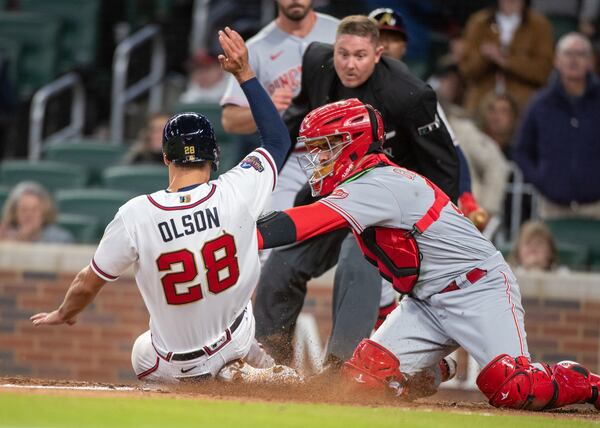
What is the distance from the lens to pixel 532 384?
6.04 metres

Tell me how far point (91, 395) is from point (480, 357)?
1.82 m

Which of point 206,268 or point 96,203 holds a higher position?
point 206,268

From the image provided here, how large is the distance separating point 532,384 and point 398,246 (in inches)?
34.5

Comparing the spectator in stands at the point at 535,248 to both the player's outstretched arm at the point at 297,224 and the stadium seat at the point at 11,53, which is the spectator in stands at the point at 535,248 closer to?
the player's outstretched arm at the point at 297,224

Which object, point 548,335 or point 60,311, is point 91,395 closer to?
point 60,311

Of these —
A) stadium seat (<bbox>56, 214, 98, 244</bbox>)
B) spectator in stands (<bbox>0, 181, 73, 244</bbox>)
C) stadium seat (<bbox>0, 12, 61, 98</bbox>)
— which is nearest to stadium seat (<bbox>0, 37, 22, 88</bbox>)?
stadium seat (<bbox>0, 12, 61, 98</bbox>)

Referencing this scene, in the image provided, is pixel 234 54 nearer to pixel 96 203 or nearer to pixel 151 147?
pixel 96 203

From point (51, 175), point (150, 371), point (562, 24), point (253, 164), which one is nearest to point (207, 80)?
point (51, 175)

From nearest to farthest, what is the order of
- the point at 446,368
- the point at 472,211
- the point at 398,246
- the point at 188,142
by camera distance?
the point at 188,142 → the point at 398,246 → the point at 446,368 → the point at 472,211

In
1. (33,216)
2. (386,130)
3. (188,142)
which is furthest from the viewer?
(33,216)

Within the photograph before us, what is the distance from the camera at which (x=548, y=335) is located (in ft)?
30.6

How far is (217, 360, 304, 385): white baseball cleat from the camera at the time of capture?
20.8 ft

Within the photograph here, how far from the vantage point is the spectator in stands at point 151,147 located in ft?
37.1

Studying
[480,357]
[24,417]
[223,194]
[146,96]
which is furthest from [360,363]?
[146,96]
